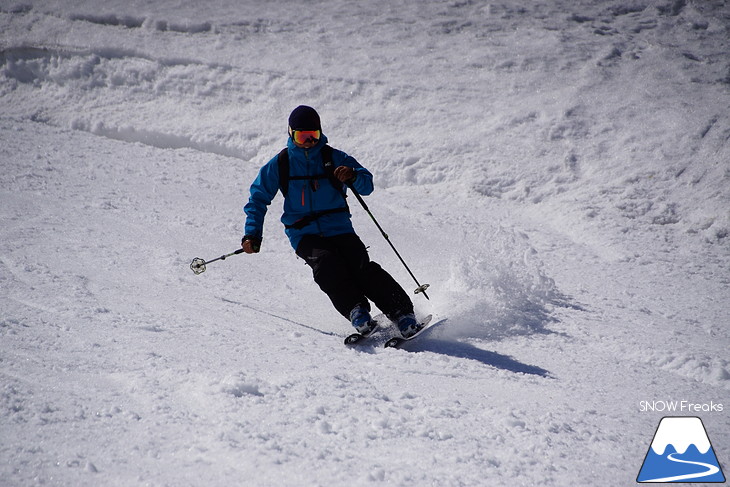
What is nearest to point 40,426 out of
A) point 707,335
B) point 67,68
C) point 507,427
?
point 507,427

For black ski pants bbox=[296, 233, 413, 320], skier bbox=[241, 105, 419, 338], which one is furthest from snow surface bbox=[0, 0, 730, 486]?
skier bbox=[241, 105, 419, 338]

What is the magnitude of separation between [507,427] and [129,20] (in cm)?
1361

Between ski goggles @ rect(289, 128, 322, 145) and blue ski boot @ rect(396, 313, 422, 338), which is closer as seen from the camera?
blue ski boot @ rect(396, 313, 422, 338)

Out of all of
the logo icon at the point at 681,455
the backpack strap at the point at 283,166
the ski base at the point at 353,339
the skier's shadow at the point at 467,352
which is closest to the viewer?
the logo icon at the point at 681,455

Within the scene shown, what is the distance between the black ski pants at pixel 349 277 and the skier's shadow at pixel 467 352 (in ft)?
0.92

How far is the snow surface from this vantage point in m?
2.79

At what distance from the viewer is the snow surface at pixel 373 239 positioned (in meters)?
2.79

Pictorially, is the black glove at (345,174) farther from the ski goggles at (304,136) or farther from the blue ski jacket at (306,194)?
the ski goggles at (304,136)

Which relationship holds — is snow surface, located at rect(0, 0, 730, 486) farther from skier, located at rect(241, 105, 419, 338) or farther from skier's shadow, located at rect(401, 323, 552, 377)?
skier, located at rect(241, 105, 419, 338)

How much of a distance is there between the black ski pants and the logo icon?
1847mm

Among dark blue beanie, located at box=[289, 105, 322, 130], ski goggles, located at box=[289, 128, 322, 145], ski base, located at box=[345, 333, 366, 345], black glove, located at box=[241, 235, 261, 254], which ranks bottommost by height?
ski base, located at box=[345, 333, 366, 345]

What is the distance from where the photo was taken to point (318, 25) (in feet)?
42.7

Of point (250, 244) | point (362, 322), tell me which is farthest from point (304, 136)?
point (362, 322)

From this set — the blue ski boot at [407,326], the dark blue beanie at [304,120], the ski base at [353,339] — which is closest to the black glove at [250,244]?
the dark blue beanie at [304,120]
